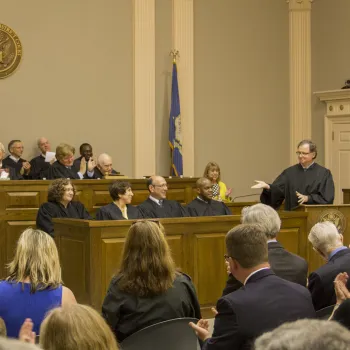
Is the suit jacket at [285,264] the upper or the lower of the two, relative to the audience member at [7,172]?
lower

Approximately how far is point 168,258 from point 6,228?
5747mm

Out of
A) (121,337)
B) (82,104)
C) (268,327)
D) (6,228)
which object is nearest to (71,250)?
(6,228)

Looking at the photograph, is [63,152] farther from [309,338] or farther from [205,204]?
[309,338]

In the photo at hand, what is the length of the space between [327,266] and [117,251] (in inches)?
130

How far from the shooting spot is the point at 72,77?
43.3 feet

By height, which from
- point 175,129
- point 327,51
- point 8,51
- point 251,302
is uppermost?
point 327,51

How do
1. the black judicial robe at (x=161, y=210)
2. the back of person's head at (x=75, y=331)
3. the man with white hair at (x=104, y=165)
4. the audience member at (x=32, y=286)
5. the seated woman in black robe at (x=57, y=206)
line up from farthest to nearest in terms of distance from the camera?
1. the man with white hair at (x=104, y=165)
2. the black judicial robe at (x=161, y=210)
3. the seated woman in black robe at (x=57, y=206)
4. the audience member at (x=32, y=286)
5. the back of person's head at (x=75, y=331)

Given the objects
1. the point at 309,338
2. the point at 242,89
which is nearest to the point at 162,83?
the point at 242,89

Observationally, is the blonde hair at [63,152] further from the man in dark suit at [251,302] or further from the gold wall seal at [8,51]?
the man in dark suit at [251,302]

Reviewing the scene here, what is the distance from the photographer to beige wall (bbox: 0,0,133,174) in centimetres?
1272

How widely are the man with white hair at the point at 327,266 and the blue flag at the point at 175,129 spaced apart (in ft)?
29.8

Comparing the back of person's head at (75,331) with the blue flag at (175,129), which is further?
the blue flag at (175,129)

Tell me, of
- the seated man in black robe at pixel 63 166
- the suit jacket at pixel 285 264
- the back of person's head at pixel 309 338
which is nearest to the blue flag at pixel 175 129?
the seated man in black robe at pixel 63 166

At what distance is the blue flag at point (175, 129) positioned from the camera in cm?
1388
